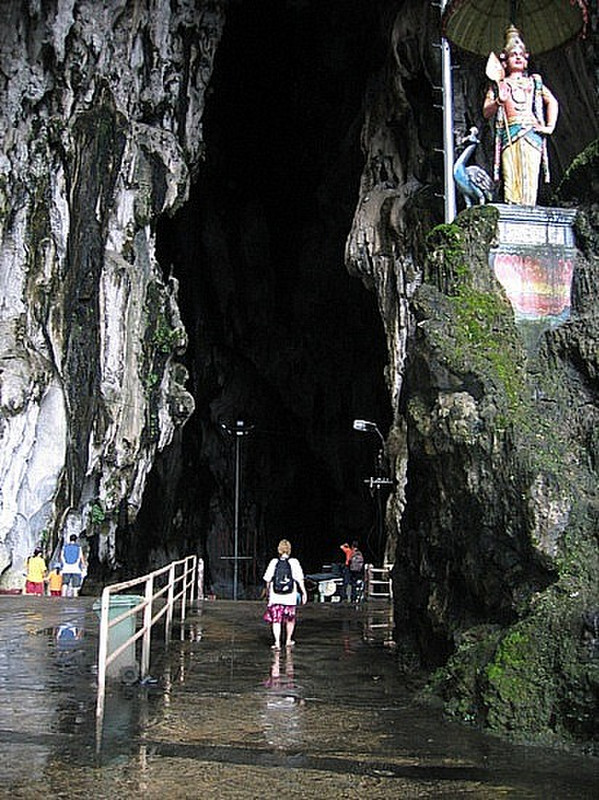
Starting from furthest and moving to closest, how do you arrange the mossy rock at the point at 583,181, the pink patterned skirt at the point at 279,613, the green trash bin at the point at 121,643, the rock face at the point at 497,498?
the pink patterned skirt at the point at 279,613 < the mossy rock at the point at 583,181 < the green trash bin at the point at 121,643 < the rock face at the point at 497,498

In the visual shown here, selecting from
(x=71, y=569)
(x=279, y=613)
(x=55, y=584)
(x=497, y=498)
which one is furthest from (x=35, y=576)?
(x=497, y=498)

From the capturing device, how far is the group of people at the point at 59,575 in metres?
15.2

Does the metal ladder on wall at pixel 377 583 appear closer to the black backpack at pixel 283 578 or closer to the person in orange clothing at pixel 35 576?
the person in orange clothing at pixel 35 576

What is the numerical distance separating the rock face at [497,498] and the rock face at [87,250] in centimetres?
912

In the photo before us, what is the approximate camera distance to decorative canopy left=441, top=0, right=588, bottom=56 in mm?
10758

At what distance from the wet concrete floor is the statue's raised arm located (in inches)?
194

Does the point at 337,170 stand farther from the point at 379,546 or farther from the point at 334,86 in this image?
the point at 379,546

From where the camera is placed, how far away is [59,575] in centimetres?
1563

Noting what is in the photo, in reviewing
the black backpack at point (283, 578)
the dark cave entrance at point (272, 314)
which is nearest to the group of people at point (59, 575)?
the black backpack at point (283, 578)

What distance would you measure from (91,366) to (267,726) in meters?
13.3

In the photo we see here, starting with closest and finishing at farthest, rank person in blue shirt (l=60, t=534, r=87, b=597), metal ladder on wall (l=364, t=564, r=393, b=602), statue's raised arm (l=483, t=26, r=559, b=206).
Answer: statue's raised arm (l=483, t=26, r=559, b=206) → person in blue shirt (l=60, t=534, r=87, b=597) → metal ladder on wall (l=364, t=564, r=393, b=602)

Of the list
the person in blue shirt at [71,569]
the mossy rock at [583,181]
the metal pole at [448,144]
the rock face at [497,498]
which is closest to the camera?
the rock face at [497,498]

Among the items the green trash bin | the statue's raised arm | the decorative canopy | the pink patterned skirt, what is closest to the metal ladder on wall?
the pink patterned skirt

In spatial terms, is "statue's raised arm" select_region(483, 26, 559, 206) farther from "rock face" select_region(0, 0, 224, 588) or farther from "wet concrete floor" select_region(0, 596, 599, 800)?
"rock face" select_region(0, 0, 224, 588)
